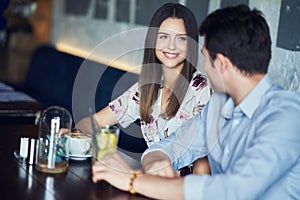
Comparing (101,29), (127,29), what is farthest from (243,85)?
(101,29)

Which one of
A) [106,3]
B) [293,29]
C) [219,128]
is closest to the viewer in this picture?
[219,128]

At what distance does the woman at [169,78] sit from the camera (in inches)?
88.1

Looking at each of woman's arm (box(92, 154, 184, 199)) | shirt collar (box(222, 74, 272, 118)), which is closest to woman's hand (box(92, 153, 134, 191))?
woman's arm (box(92, 154, 184, 199))

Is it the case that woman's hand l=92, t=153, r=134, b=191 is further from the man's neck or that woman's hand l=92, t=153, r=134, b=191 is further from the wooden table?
the man's neck

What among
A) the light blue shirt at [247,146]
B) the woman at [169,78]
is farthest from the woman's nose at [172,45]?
the light blue shirt at [247,146]

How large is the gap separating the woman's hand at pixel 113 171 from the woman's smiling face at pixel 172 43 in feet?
2.16

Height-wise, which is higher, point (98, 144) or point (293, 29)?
point (293, 29)

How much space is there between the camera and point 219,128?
178 cm

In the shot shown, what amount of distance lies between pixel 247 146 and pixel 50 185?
1.82ft

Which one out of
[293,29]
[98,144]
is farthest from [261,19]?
[293,29]

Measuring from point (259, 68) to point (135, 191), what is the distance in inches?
18.6

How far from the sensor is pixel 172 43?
7.34 feet

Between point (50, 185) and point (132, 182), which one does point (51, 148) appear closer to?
point (50, 185)

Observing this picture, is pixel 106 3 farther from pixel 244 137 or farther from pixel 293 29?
pixel 244 137
